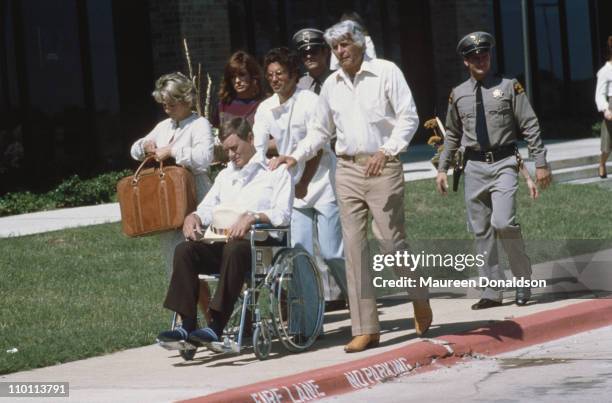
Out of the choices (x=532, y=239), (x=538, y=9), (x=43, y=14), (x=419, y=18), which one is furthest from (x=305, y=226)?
(x=538, y=9)

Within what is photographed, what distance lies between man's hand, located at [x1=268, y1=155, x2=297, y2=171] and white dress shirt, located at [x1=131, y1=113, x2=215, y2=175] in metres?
0.56

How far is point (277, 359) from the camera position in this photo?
28.6ft

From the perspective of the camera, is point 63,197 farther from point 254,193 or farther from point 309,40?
point 254,193

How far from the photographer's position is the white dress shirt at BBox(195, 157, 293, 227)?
346 inches

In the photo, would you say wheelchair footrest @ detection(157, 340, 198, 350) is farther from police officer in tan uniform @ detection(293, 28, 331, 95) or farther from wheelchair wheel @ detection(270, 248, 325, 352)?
police officer in tan uniform @ detection(293, 28, 331, 95)

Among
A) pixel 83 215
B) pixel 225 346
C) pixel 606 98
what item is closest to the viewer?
pixel 225 346

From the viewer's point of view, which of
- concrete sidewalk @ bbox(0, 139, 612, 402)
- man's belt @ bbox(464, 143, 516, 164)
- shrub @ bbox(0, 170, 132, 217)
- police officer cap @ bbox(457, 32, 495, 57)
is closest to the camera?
concrete sidewalk @ bbox(0, 139, 612, 402)

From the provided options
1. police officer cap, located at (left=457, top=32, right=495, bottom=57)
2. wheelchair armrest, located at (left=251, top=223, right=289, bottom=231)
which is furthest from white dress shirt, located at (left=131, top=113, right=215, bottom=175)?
police officer cap, located at (left=457, top=32, right=495, bottom=57)

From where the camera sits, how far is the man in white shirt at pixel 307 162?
9.52 metres

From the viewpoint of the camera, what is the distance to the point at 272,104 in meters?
9.72

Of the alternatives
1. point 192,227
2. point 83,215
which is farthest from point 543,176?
point 83,215

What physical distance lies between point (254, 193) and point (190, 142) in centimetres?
73

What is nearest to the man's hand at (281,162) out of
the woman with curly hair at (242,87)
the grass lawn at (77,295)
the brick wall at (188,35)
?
the woman with curly hair at (242,87)

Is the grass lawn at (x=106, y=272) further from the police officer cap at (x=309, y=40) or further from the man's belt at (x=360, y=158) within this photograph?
the police officer cap at (x=309, y=40)
